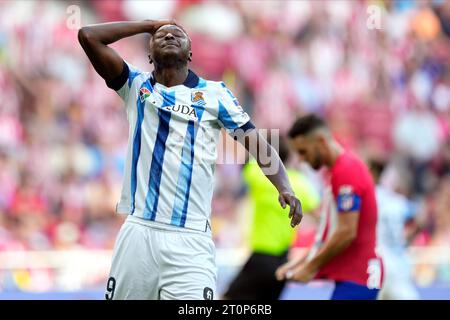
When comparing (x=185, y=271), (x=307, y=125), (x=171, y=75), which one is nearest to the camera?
(x=185, y=271)

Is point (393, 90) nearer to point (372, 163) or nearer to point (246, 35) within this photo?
point (246, 35)

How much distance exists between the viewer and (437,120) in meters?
17.9

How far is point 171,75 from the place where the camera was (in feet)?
21.1

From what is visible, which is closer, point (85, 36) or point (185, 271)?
point (185, 271)

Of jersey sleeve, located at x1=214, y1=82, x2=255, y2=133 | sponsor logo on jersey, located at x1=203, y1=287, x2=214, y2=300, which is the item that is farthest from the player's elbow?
sponsor logo on jersey, located at x1=203, y1=287, x2=214, y2=300

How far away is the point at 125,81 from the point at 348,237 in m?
2.30

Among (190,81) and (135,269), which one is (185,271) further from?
(190,81)

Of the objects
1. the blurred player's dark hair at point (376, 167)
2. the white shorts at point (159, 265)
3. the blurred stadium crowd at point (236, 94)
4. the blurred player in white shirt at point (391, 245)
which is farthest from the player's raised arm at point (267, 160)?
the blurred stadium crowd at point (236, 94)

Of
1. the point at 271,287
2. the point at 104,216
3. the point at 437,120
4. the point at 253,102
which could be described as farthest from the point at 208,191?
the point at 437,120

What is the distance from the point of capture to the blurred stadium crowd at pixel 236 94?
1491cm

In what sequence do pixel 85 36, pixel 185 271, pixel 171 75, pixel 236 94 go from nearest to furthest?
pixel 185 271 → pixel 85 36 → pixel 171 75 → pixel 236 94

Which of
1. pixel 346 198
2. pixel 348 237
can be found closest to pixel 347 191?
pixel 346 198
